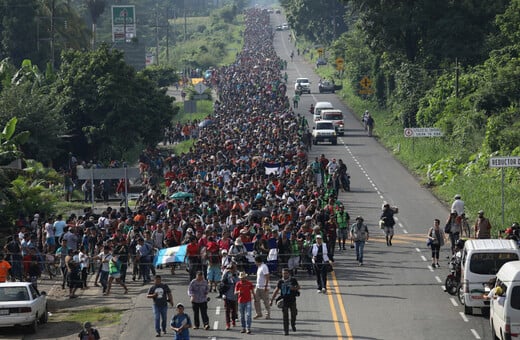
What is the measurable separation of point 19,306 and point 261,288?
540 centimetres

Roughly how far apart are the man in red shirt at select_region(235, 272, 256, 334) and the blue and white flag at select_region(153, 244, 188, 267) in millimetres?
6759

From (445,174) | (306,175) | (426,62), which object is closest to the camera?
(306,175)

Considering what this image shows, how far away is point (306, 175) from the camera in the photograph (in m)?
46.7

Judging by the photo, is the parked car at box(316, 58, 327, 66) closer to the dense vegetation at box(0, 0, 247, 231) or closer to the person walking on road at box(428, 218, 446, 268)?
the dense vegetation at box(0, 0, 247, 231)

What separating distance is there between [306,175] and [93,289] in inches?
555

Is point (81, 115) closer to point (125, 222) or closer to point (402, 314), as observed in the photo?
point (125, 222)

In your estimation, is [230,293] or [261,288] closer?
[230,293]

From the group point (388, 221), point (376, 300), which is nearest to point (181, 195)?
point (388, 221)

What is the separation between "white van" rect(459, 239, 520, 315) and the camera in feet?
90.3

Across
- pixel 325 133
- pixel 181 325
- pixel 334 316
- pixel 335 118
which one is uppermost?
pixel 335 118

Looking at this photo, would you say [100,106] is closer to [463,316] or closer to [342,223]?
[342,223]

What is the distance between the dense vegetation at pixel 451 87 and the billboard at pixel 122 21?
21.5 m

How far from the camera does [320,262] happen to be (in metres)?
30.8

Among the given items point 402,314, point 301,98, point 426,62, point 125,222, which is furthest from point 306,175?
point 301,98
